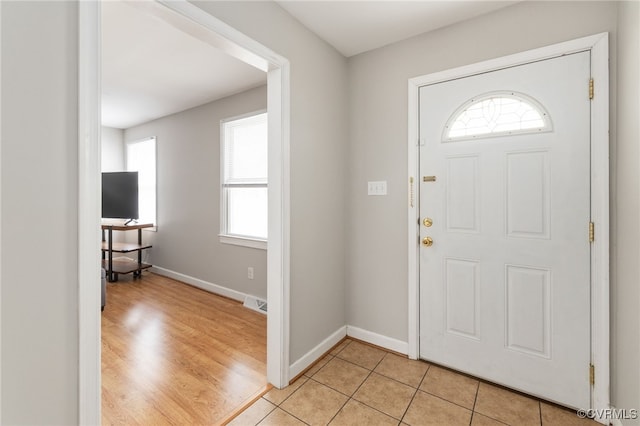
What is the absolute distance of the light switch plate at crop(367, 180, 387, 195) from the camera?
2.35 meters

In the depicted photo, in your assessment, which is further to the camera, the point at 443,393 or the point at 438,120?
the point at 438,120

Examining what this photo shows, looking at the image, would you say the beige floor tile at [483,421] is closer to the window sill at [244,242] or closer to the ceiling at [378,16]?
the window sill at [244,242]

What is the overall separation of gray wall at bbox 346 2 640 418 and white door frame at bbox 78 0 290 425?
812 mm

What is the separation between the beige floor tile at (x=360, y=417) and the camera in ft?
5.24

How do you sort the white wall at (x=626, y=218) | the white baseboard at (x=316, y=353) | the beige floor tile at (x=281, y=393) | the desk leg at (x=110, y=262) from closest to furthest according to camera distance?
the white wall at (x=626, y=218) < the beige floor tile at (x=281, y=393) < the white baseboard at (x=316, y=353) < the desk leg at (x=110, y=262)

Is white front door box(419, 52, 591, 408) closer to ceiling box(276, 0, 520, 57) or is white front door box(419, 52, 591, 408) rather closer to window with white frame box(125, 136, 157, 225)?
ceiling box(276, 0, 520, 57)

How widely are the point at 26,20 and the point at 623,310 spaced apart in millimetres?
2748

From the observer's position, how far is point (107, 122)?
4.68 metres

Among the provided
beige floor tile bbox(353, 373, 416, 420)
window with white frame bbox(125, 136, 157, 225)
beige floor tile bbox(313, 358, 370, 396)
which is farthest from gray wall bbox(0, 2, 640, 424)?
window with white frame bbox(125, 136, 157, 225)

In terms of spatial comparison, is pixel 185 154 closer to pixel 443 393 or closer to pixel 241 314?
pixel 241 314

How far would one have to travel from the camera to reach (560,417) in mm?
1648

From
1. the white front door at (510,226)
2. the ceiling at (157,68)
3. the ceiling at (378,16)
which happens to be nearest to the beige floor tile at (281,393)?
the white front door at (510,226)

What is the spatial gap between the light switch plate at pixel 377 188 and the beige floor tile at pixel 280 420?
5.38 feet

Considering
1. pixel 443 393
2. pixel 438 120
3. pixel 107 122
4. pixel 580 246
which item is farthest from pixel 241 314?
pixel 107 122
